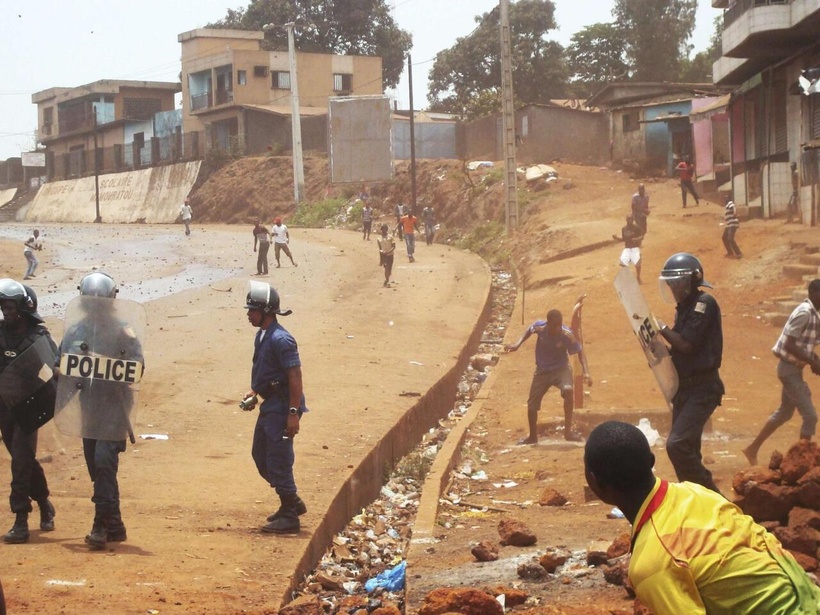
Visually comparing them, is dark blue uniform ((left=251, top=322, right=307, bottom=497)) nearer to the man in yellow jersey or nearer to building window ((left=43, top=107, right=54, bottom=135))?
the man in yellow jersey

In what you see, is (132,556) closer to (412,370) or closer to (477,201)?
(412,370)

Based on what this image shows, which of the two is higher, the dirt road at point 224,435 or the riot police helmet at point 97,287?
the riot police helmet at point 97,287

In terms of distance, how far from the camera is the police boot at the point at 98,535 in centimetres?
646

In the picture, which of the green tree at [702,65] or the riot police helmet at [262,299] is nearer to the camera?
the riot police helmet at [262,299]

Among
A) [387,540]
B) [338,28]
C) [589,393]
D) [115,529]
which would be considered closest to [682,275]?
[387,540]

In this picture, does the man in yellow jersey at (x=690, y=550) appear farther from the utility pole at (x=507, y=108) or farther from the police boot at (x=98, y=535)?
the utility pole at (x=507, y=108)

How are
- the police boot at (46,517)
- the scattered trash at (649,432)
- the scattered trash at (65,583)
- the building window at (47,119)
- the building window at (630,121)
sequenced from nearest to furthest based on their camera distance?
1. the scattered trash at (65,583)
2. the police boot at (46,517)
3. the scattered trash at (649,432)
4. the building window at (630,121)
5. the building window at (47,119)

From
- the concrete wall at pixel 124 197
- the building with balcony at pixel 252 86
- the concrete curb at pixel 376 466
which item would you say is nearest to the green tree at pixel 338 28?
the building with balcony at pixel 252 86

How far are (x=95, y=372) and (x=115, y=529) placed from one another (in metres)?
0.94

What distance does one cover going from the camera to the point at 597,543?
6.66 meters

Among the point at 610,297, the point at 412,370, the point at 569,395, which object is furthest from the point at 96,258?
the point at 569,395

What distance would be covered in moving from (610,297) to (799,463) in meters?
15.4

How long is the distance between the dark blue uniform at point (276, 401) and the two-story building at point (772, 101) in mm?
17119

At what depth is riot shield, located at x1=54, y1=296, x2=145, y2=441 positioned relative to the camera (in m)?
6.62
